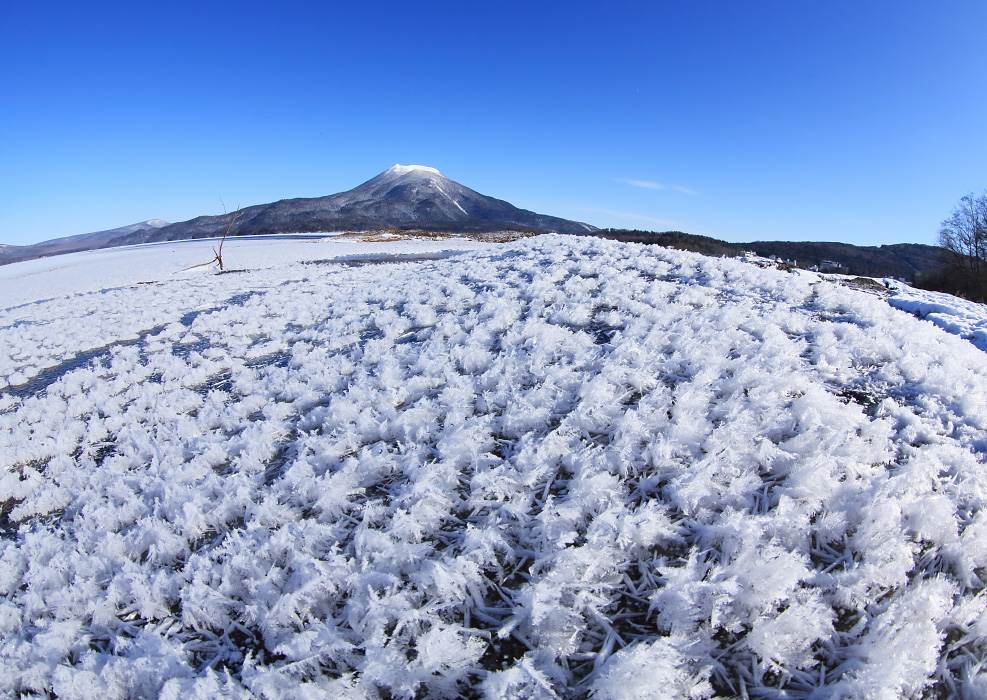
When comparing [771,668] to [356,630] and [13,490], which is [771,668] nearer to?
[356,630]

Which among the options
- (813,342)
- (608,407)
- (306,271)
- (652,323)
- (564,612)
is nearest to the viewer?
(564,612)

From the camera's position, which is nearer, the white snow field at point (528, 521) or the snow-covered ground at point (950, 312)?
the white snow field at point (528, 521)

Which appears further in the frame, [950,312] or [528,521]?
[950,312]

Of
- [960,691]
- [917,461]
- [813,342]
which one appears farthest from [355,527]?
[813,342]

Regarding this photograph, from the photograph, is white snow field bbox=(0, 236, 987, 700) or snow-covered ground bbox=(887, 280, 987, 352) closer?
white snow field bbox=(0, 236, 987, 700)

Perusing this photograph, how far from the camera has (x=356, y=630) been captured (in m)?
2.97

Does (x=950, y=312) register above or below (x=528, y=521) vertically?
above

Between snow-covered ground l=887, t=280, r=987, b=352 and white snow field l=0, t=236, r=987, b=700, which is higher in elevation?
snow-covered ground l=887, t=280, r=987, b=352

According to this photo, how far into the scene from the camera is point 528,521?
3637 millimetres

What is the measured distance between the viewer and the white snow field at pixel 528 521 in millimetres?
2689

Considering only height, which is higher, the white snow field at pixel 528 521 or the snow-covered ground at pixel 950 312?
the snow-covered ground at pixel 950 312

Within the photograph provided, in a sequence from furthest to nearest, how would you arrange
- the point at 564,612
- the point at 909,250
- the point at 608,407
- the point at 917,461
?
the point at 909,250 → the point at 608,407 → the point at 917,461 → the point at 564,612

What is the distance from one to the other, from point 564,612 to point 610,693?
54cm

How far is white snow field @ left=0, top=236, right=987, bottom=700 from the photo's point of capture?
8.82 ft
